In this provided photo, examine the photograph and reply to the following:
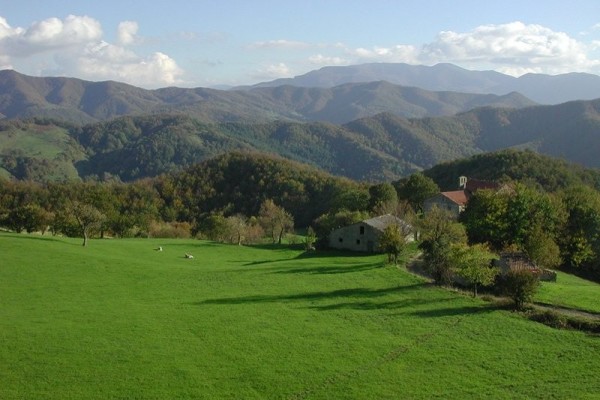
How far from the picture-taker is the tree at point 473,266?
42031 millimetres

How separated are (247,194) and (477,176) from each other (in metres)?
64.4

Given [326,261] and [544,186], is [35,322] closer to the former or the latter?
[326,261]

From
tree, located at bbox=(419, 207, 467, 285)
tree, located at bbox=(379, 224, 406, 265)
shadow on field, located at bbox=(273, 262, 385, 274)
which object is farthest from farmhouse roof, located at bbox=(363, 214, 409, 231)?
tree, located at bbox=(419, 207, 467, 285)

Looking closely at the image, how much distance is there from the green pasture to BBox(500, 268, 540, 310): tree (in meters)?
2.53

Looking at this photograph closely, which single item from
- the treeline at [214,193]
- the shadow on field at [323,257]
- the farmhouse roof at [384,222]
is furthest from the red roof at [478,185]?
the shadow on field at [323,257]

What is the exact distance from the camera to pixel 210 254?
6159 cm

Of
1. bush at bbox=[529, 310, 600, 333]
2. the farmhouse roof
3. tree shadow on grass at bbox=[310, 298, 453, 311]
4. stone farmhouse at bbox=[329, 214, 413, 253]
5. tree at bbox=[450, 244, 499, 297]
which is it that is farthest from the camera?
stone farmhouse at bbox=[329, 214, 413, 253]

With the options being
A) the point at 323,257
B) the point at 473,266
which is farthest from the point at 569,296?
the point at 323,257

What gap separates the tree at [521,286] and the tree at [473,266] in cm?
287

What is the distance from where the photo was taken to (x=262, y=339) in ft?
104

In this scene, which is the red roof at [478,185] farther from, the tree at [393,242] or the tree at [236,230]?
the tree at [393,242]

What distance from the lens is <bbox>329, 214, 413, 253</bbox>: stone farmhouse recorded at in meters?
62.2

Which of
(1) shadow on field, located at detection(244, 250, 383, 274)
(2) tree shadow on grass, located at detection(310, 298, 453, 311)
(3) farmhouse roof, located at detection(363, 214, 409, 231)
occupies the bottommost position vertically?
(2) tree shadow on grass, located at detection(310, 298, 453, 311)

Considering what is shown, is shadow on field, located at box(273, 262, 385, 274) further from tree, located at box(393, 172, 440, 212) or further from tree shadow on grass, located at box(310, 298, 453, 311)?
tree, located at box(393, 172, 440, 212)
